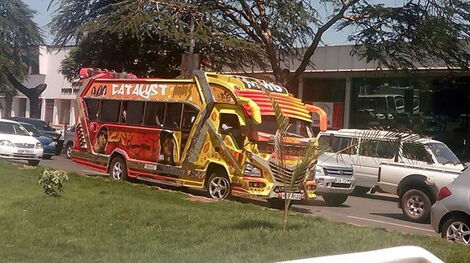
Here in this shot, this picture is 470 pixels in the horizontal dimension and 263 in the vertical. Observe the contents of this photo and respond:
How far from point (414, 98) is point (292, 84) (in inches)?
167

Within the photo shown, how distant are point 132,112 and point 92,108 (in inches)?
71.5

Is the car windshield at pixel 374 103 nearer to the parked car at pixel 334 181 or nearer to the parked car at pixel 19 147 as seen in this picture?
the parked car at pixel 334 181

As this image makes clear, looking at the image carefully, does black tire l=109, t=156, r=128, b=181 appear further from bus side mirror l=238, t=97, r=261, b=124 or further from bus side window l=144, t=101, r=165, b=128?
bus side mirror l=238, t=97, r=261, b=124

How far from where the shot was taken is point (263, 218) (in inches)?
405

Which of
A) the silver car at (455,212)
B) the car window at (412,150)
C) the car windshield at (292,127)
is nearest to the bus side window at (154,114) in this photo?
the car windshield at (292,127)

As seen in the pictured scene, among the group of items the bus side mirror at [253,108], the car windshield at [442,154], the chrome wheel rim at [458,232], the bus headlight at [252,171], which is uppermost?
the bus side mirror at [253,108]

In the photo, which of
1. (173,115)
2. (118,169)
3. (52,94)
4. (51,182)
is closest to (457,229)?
(51,182)

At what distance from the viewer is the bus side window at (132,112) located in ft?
56.6

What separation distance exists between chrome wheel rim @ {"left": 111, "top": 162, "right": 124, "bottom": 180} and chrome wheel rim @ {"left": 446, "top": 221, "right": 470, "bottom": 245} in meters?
9.20

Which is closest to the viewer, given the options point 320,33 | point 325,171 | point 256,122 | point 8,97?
point 256,122

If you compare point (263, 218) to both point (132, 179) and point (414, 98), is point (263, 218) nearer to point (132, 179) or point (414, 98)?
point (132, 179)

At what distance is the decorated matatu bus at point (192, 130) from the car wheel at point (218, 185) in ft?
0.07

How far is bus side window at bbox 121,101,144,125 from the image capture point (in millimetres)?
17250

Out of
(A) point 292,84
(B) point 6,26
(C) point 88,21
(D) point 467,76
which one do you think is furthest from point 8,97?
(D) point 467,76
